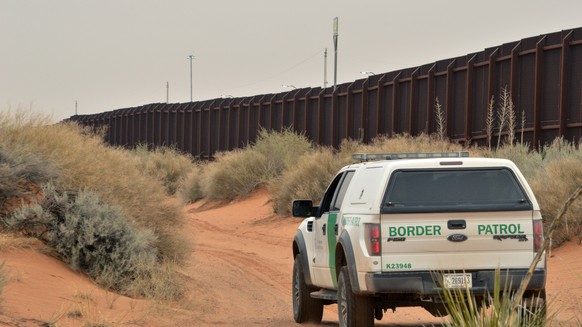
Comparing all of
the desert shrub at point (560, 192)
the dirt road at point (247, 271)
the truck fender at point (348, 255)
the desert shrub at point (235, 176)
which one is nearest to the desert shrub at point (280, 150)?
the desert shrub at point (235, 176)

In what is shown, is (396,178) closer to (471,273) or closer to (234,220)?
(471,273)

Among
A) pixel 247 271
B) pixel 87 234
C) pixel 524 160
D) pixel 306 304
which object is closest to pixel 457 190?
pixel 306 304

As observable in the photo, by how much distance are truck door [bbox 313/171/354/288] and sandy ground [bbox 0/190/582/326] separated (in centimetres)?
135

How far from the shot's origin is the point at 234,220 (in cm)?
3697

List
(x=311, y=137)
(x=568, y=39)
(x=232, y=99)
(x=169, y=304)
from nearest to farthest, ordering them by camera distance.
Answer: (x=169, y=304) → (x=568, y=39) → (x=311, y=137) → (x=232, y=99)

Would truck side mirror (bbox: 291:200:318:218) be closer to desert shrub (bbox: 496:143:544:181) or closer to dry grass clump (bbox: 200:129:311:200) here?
desert shrub (bbox: 496:143:544:181)

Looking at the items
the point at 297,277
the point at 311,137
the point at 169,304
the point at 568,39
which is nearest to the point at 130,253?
the point at 169,304

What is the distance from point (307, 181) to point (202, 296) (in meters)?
18.2

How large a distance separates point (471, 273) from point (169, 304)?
5.37m

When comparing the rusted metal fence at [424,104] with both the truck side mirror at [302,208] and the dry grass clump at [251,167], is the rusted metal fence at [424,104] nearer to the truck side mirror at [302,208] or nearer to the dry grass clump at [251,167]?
the dry grass clump at [251,167]

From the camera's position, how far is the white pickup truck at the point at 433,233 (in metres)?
10.3

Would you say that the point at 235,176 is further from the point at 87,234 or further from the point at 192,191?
the point at 87,234

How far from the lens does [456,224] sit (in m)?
10.4

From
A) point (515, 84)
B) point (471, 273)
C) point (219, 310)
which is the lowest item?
point (219, 310)
